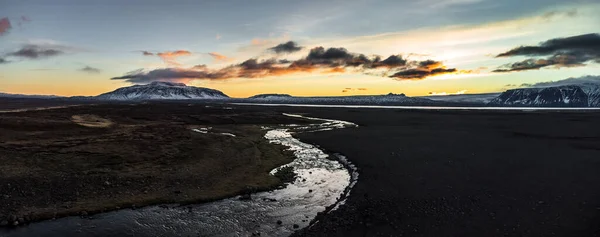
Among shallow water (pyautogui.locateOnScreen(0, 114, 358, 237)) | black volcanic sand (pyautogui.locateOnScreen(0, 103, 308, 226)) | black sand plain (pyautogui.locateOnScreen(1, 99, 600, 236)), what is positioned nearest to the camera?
shallow water (pyautogui.locateOnScreen(0, 114, 358, 237))

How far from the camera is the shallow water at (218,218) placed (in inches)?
782

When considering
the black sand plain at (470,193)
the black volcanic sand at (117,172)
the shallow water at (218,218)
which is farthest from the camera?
the black volcanic sand at (117,172)

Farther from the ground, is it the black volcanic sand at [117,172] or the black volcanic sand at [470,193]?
the black volcanic sand at [117,172]

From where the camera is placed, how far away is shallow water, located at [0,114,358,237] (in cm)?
1986

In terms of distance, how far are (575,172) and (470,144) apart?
19836mm

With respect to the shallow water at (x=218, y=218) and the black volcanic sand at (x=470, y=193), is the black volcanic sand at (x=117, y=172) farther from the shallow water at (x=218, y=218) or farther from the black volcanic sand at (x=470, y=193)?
the black volcanic sand at (x=470, y=193)

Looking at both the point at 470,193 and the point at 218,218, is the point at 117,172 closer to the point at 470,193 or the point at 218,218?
the point at 218,218

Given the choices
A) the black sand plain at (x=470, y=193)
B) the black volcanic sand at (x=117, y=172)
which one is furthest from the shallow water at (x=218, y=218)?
the black sand plain at (x=470, y=193)

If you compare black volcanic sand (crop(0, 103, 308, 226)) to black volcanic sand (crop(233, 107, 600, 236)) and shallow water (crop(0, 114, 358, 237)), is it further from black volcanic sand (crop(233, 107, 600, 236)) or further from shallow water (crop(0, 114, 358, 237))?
black volcanic sand (crop(233, 107, 600, 236))

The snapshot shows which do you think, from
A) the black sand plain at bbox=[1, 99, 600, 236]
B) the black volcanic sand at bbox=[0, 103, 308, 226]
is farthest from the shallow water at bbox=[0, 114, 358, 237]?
the black sand plain at bbox=[1, 99, 600, 236]

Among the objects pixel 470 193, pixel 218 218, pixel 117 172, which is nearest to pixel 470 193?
pixel 470 193

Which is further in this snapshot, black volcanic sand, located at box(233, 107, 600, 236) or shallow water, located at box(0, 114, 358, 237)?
black volcanic sand, located at box(233, 107, 600, 236)

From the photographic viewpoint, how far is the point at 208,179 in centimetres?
3169

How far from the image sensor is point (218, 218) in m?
22.3
